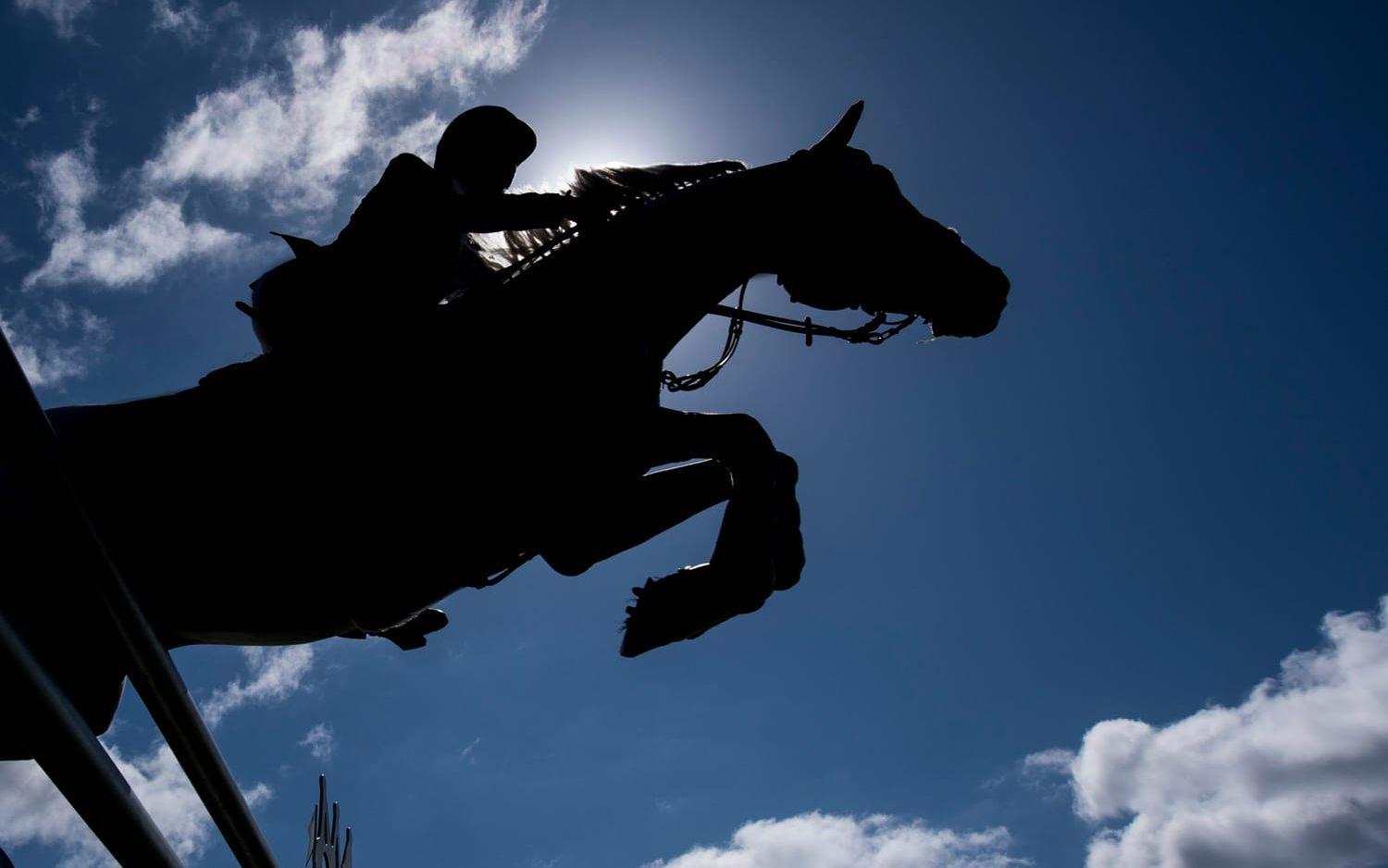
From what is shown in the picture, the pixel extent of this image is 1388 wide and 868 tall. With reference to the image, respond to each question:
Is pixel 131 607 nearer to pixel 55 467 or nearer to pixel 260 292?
pixel 55 467

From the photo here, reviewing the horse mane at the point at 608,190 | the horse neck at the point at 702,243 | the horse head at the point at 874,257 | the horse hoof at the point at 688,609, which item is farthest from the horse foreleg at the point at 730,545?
the horse mane at the point at 608,190

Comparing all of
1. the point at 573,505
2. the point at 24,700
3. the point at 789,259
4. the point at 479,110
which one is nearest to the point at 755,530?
the point at 573,505

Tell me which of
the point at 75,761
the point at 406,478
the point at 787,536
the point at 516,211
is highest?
the point at 516,211

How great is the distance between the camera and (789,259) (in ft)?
11.5

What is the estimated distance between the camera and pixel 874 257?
3.50 meters

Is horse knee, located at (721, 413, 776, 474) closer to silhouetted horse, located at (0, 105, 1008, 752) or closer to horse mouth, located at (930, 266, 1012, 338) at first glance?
silhouetted horse, located at (0, 105, 1008, 752)

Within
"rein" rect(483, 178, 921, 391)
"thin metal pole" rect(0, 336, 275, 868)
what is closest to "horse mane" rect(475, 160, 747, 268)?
"rein" rect(483, 178, 921, 391)

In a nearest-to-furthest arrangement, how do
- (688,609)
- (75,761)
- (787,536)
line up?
(75,761)
(688,609)
(787,536)

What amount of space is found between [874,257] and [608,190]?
1073mm

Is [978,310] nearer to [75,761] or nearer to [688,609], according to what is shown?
[688,609]

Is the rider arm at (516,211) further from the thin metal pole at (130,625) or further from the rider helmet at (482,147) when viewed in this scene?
A: the thin metal pole at (130,625)

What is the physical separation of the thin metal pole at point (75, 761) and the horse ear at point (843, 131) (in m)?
3.02

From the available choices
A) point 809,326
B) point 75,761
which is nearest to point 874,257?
point 809,326

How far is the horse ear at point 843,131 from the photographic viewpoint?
3633mm
